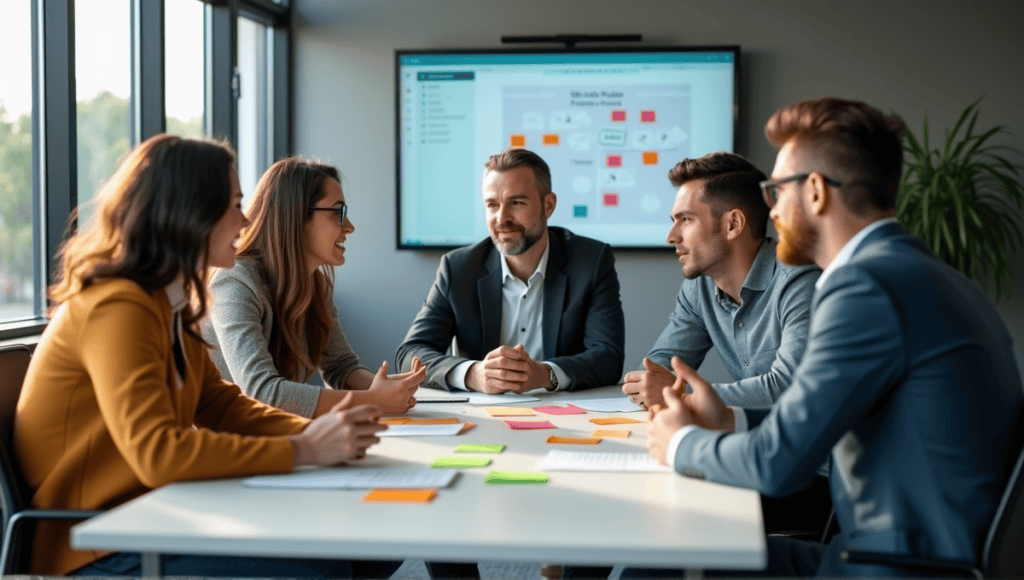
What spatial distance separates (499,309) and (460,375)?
1.64 feet

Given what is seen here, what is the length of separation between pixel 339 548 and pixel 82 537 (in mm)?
352

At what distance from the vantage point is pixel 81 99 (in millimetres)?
3275

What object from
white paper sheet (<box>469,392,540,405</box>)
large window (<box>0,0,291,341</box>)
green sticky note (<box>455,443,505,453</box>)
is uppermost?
large window (<box>0,0,291,341</box>)

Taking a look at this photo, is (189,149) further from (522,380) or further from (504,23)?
(504,23)

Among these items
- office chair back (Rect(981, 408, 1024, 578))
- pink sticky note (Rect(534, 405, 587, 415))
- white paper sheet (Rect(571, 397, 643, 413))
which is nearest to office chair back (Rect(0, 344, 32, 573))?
pink sticky note (Rect(534, 405, 587, 415))

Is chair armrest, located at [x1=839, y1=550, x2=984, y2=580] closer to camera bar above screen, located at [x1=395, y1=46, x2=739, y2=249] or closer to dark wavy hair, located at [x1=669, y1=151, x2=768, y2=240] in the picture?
dark wavy hair, located at [x1=669, y1=151, x2=768, y2=240]

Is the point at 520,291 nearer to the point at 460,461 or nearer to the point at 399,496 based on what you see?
the point at 460,461

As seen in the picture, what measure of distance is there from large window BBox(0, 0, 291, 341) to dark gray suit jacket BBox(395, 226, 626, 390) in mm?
1147

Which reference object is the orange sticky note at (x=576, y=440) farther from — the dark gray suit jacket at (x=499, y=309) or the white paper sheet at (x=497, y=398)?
the dark gray suit jacket at (x=499, y=309)

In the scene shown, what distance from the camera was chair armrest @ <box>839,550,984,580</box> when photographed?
1.22 metres

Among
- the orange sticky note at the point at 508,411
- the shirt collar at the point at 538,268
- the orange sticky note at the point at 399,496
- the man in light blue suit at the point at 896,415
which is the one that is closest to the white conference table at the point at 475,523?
the orange sticky note at the point at 399,496

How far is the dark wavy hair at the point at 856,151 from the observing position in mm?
1531

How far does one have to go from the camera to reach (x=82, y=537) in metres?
1.19

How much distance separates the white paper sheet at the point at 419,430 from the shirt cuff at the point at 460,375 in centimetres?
61
